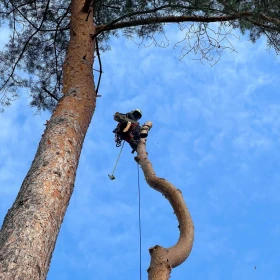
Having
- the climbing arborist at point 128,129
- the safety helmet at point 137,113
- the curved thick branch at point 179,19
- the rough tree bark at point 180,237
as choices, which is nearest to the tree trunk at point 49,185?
the rough tree bark at point 180,237

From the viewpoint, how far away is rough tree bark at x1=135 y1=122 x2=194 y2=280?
303cm

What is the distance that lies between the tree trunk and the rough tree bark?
0.66 metres

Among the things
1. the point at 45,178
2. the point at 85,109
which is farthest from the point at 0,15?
the point at 45,178

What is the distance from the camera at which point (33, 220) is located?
2.47 m

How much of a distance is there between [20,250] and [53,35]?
493 cm

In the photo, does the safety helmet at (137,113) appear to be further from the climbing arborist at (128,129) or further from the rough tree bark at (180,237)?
the rough tree bark at (180,237)

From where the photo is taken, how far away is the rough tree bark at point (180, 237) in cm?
303

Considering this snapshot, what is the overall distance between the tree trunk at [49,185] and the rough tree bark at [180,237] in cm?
66

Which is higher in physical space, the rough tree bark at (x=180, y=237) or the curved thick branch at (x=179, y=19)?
the curved thick branch at (x=179, y=19)

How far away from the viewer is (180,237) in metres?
3.45

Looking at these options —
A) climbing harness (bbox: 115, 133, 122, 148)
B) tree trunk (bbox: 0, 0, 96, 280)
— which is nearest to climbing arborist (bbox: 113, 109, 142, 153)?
climbing harness (bbox: 115, 133, 122, 148)

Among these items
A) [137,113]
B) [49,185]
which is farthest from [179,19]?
[49,185]

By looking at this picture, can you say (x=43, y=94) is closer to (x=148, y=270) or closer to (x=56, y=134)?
(x=56, y=134)

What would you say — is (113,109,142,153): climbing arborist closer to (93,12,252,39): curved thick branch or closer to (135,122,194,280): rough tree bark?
(135,122,194,280): rough tree bark
